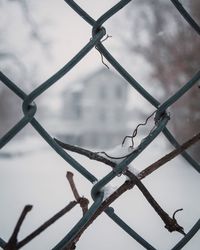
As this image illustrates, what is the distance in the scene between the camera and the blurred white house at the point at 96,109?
51.7 feet

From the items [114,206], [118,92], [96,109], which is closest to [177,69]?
[114,206]

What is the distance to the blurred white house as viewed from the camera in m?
15.8

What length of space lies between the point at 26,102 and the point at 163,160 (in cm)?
12

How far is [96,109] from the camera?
1602 centimetres

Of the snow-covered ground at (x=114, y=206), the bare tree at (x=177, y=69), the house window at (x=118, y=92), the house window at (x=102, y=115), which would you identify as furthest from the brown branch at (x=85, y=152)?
the house window at (x=102, y=115)

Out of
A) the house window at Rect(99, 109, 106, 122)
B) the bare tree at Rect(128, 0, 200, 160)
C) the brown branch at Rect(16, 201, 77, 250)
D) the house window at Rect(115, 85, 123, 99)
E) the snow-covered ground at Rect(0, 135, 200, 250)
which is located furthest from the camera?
the house window at Rect(99, 109, 106, 122)

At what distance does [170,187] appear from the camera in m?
1.59

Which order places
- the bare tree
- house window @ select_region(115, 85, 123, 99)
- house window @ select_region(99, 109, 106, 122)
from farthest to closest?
house window @ select_region(99, 109, 106, 122) → house window @ select_region(115, 85, 123, 99) → the bare tree

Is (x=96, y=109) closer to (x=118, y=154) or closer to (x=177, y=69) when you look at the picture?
(x=177, y=69)

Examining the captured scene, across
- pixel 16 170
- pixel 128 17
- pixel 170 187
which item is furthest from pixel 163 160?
pixel 16 170

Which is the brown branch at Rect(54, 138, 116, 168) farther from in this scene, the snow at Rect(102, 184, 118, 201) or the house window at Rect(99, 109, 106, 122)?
the house window at Rect(99, 109, 106, 122)

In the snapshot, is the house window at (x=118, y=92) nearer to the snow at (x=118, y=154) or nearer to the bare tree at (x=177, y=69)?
the bare tree at (x=177, y=69)

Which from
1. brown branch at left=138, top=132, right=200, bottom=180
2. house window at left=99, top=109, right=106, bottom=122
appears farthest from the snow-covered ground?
house window at left=99, top=109, right=106, bottom=122

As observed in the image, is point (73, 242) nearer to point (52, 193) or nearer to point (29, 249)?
point (29, 249)
